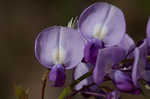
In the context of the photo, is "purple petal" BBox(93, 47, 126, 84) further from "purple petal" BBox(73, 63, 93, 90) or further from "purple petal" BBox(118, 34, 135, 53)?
"purple petal" BBox(73, 63, 93, 90)

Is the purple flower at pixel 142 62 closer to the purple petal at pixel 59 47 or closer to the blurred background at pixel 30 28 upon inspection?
the purple petal at pixel 59 47

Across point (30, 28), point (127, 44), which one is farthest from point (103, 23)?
point (30, 28)

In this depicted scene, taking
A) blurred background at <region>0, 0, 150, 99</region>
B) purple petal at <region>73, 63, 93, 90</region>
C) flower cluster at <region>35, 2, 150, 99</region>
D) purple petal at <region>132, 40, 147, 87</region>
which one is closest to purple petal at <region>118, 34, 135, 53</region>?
flower cluster at <region>35, 2, 150, 99</region>

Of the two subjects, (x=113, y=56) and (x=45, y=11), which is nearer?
(x=113, y=56)

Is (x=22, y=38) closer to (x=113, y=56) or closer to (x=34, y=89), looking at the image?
(x=34, y=89)

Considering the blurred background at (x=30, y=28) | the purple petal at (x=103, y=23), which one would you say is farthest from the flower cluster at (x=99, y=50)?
the blurred background at (x=30, y=28)

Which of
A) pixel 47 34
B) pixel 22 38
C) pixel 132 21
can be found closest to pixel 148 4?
pixel 132 21

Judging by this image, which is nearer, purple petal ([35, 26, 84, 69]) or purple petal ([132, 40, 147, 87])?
purple petal ([132, 40, 147, 87])
